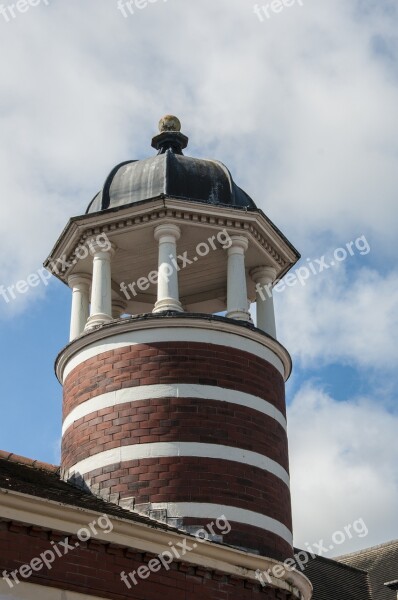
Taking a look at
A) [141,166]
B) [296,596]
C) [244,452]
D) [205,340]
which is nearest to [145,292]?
[141,166]

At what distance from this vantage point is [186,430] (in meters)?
17.2

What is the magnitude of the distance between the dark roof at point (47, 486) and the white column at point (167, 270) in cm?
361

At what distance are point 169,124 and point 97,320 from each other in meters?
5.39

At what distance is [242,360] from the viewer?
18.3 meters

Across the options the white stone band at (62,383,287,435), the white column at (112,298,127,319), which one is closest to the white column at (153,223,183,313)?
the white stone band at (62,383,287,435)

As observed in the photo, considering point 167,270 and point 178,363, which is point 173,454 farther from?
point 167,270

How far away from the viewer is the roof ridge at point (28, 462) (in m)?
18.6

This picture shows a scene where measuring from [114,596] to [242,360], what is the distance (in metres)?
5.56

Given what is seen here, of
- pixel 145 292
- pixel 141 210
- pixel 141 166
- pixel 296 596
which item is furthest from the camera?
pixel 145 292

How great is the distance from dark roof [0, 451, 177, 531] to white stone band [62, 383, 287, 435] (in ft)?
4.47

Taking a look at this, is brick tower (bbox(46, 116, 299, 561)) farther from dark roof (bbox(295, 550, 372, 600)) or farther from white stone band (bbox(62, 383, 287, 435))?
dark roof (bbox(295, 550, 372, 600))

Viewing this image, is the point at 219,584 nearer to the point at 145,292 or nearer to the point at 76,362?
the point at 76,362

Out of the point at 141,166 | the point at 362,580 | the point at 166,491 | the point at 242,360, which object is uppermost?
the point at 141,166

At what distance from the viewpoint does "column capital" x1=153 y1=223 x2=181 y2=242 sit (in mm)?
19406
